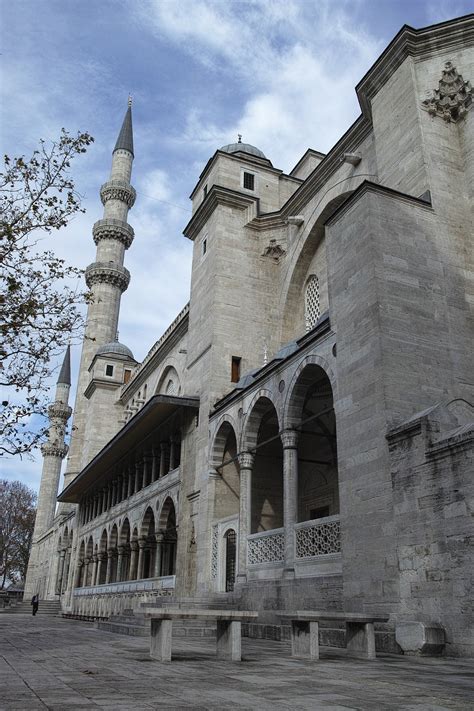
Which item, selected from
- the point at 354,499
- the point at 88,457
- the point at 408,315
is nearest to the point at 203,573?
the point at 354,499

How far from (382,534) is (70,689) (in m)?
5.51

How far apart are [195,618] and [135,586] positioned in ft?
49.4

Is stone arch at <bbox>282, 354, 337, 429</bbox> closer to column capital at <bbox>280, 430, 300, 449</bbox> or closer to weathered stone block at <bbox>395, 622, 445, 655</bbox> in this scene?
column capital at <bbox>280, 430, 300, 449</bbox>

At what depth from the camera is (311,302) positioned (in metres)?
18.7

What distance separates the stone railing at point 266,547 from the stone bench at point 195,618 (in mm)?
6020

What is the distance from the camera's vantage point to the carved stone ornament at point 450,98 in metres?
12.4

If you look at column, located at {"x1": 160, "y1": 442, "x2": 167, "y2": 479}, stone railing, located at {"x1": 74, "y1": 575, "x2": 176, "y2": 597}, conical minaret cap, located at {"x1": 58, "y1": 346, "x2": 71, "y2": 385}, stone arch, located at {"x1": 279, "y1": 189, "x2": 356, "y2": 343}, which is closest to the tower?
conical minaret cap, located at {"x1": 58, "y1": 346, "x2": 71, "y2": 385}

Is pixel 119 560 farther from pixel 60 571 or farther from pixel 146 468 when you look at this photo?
pixel 60 571

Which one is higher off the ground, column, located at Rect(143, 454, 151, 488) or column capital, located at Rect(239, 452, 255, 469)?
column, located at Rect(143, 454, 151, 488)

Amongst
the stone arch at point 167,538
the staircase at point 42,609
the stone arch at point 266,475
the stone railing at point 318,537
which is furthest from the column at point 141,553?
the staircase at point 42,609

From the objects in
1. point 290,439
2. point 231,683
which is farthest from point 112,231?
point 231,683

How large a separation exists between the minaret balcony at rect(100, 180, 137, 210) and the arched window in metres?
26.5

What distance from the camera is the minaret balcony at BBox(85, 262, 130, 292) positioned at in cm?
3984

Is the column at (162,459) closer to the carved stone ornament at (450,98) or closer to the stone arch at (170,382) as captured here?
the stone arch at (170,382)
